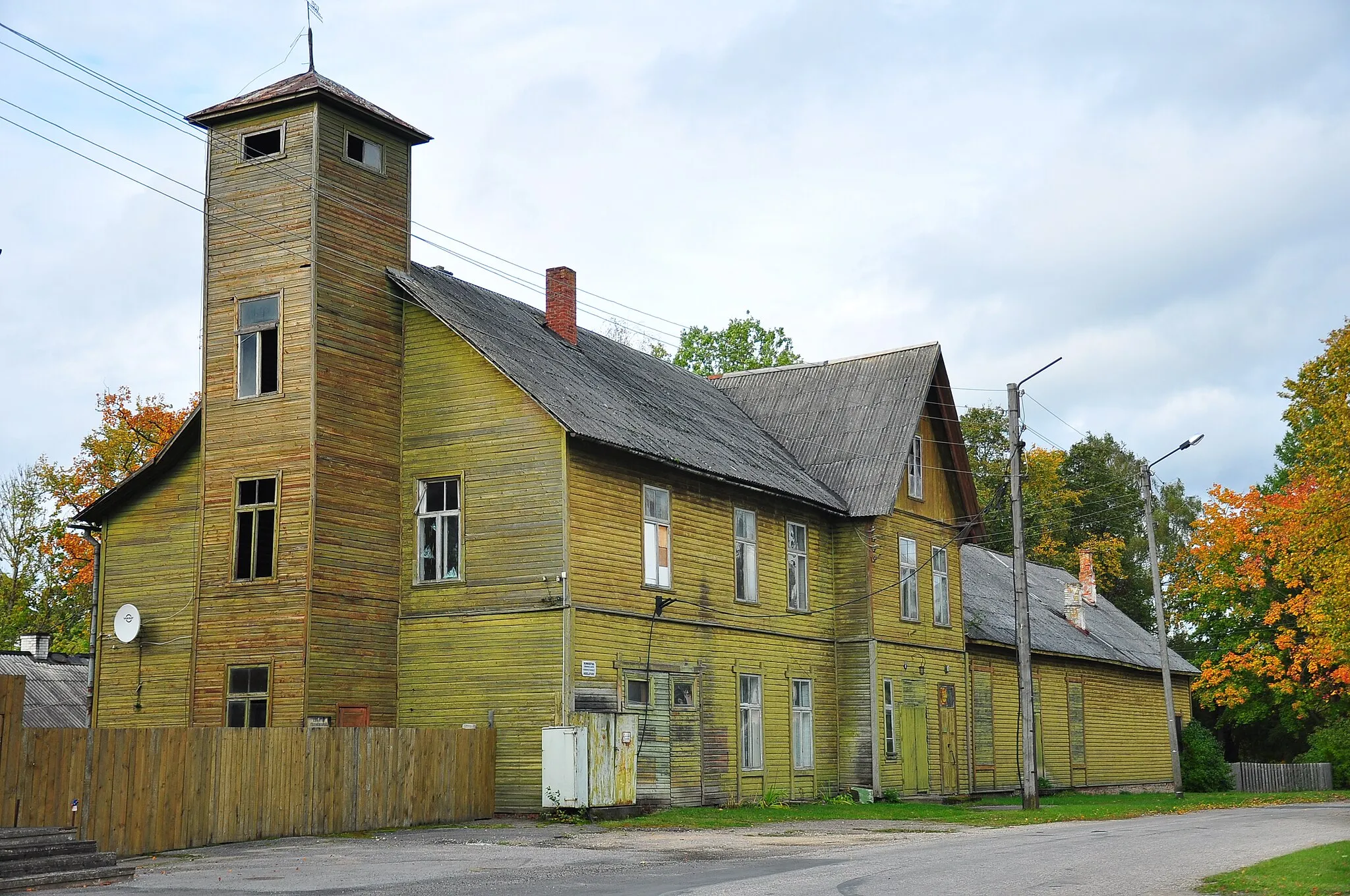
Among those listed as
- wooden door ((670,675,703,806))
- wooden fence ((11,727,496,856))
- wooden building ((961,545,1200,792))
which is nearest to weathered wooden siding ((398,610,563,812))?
wooden fence ((11,727,496,856))

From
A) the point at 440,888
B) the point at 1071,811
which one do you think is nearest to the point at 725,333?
the point at 1071,811

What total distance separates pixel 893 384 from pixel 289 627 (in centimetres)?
1764

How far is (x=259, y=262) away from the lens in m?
26.4

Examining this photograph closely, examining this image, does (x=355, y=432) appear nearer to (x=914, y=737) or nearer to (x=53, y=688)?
(x=914, y=737)

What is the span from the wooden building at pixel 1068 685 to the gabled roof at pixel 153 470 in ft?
69.0

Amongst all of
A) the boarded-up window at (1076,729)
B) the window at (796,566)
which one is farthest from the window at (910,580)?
the boarded-up window at (1076,729)

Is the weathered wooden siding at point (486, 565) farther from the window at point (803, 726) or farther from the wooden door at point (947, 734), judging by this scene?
the wooden door at point (947, 734)

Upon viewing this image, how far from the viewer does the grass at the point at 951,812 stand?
2505cm

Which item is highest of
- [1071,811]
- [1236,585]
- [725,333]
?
[725,333]

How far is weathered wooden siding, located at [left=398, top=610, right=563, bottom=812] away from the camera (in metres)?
24.9

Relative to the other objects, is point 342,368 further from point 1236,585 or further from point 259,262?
point 1236,585

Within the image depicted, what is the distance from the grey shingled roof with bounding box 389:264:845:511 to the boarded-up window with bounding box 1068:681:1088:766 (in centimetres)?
1528

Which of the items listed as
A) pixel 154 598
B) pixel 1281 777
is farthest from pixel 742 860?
pixel 1281 777

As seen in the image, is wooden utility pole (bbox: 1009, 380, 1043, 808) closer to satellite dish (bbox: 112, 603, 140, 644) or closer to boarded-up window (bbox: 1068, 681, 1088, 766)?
boarded-up window (bbox: 1068, 681, 1088, 766)
